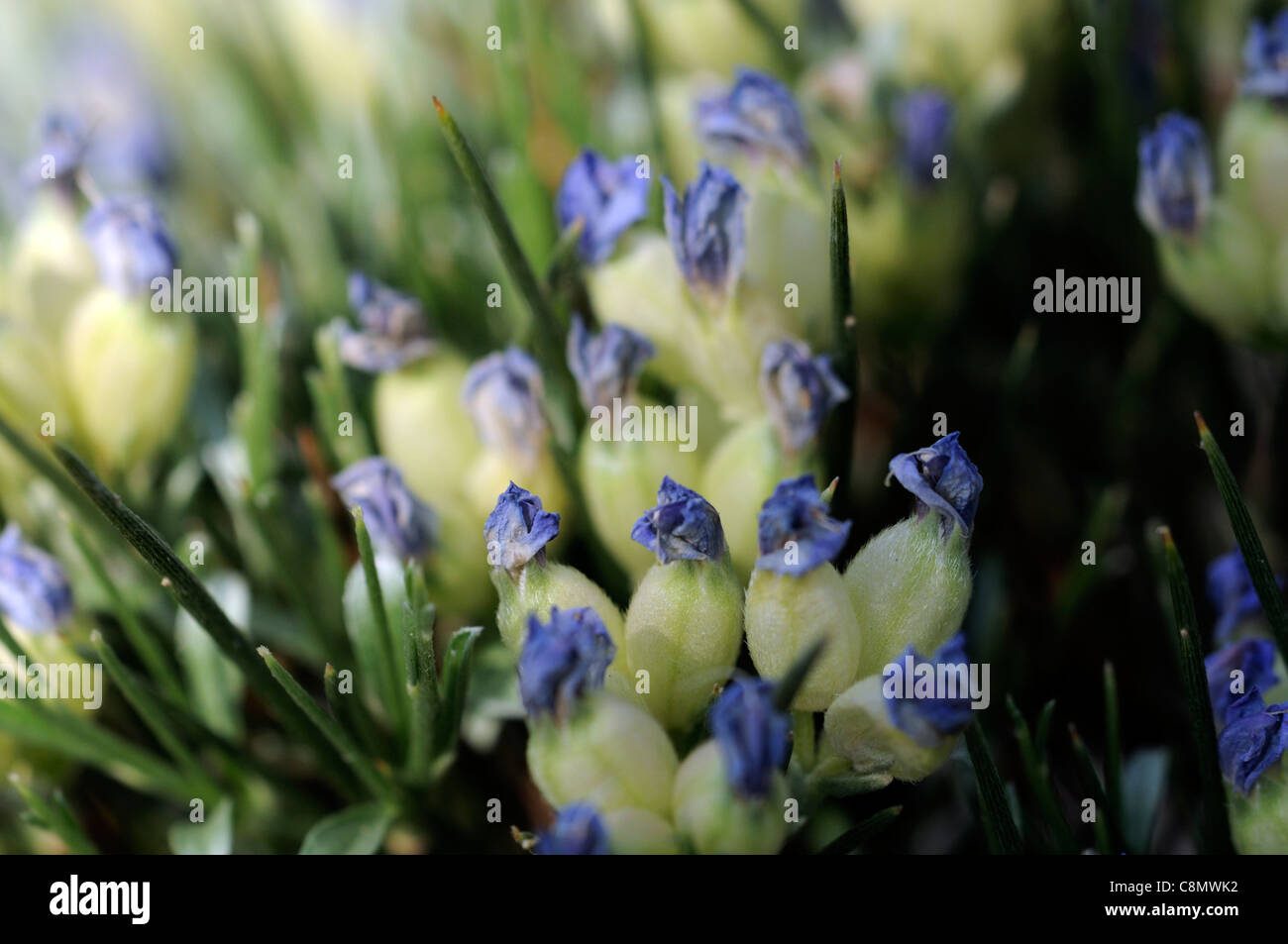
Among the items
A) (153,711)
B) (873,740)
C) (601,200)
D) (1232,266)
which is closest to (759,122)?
(601,200)

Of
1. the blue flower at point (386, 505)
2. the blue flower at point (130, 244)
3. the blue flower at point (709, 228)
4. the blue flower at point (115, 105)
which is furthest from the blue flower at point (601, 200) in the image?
the blue flower at point (115, 105)

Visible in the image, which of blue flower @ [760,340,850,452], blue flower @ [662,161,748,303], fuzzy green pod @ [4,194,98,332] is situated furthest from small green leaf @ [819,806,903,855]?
fuzzy green pod @ [4,194,98,332]

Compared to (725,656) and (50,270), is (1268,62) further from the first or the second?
(50,270)

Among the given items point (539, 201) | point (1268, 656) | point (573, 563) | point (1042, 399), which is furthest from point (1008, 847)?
point (539, 201)

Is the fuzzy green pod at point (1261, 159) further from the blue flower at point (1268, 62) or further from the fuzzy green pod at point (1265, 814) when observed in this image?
the fuzzy green pod at point (1265, 814)

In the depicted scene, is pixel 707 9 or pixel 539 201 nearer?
pixel 539 201

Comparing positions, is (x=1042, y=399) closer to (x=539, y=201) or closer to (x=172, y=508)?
(x=539, y=201)

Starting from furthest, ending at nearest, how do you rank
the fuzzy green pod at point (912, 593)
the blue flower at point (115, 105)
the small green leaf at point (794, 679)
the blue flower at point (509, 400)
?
the blue flower at point (115, 105) → the blue flower at point (509, 400) → the fuzzy green pod at point (912, 593) → the small green leaf at point (794, 679)
